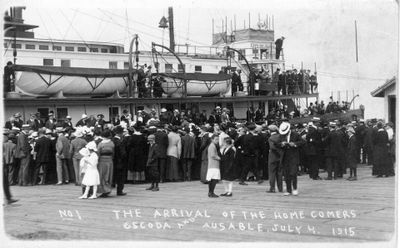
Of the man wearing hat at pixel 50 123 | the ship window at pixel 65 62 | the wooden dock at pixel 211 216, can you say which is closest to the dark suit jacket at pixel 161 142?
the wooden dock at pixel 211 216

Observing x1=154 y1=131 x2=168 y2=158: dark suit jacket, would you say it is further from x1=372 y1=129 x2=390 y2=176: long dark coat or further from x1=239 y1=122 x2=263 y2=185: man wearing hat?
x1=372 y1=129 x2=390 y2=176: long dark coat

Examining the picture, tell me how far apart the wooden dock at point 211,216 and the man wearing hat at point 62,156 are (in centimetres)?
186

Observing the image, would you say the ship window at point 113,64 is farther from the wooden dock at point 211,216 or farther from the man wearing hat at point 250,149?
the wooden dock at point 211,216

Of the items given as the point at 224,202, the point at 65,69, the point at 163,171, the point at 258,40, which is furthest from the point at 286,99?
the point at 224,202

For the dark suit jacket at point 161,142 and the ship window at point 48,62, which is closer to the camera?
the dark suit jacket at point 161,142

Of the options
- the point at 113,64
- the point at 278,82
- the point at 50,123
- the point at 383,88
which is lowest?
the point at 50,123

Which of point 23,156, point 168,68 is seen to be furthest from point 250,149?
point 168,68

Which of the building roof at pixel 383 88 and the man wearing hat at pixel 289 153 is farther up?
the building roof at pixel 383 88

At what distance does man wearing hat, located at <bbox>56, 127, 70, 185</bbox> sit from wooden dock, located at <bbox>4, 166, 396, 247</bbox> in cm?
186

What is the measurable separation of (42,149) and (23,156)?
1.88 feet

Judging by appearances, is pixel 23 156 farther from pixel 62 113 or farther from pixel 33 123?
pixel 62 113

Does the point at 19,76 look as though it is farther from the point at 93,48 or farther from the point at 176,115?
the point at 93,48

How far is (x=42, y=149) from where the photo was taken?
15.9 m

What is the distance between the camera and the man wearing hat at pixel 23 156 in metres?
15.9
